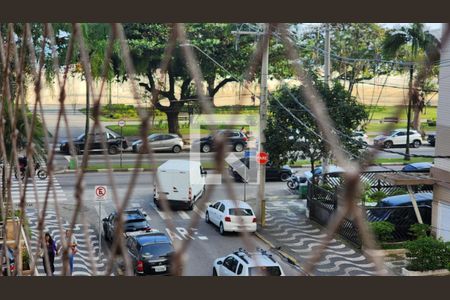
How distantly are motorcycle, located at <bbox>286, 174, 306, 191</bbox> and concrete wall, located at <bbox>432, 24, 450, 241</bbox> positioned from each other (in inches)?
114

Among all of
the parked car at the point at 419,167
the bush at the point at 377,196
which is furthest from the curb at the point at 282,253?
the parked car at the point at 419,167

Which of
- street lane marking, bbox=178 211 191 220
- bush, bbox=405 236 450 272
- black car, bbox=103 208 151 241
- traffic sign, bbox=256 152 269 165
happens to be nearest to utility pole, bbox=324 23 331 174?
traffic sign, bbox=256 152 269 165

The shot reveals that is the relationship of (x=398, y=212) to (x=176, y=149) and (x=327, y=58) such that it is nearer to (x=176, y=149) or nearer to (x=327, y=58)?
(x=327, y=58)

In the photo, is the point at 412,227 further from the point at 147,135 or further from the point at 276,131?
the point at 147,135

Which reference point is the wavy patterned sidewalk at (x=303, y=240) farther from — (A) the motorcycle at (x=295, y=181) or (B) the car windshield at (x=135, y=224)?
(B) the car windshield at (x=135, y=224)

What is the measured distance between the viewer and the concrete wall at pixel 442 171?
6838 mm

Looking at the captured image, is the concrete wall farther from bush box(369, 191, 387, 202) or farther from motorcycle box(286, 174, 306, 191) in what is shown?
motorcycle box(286, 174, 306, 191)

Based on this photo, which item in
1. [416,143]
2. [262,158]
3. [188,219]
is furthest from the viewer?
[416,143]

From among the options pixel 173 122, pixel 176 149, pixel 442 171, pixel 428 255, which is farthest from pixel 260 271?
pixel 176 149

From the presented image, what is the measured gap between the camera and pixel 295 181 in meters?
10.1

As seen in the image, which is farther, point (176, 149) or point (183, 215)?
point (176, 149)

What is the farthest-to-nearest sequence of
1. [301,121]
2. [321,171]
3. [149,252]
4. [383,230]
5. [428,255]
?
[321,171], [301,121], [383,230], [428,255], [149,252]

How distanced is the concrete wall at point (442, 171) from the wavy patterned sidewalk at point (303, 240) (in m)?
0.99

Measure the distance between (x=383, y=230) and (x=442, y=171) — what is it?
3.08 ft
